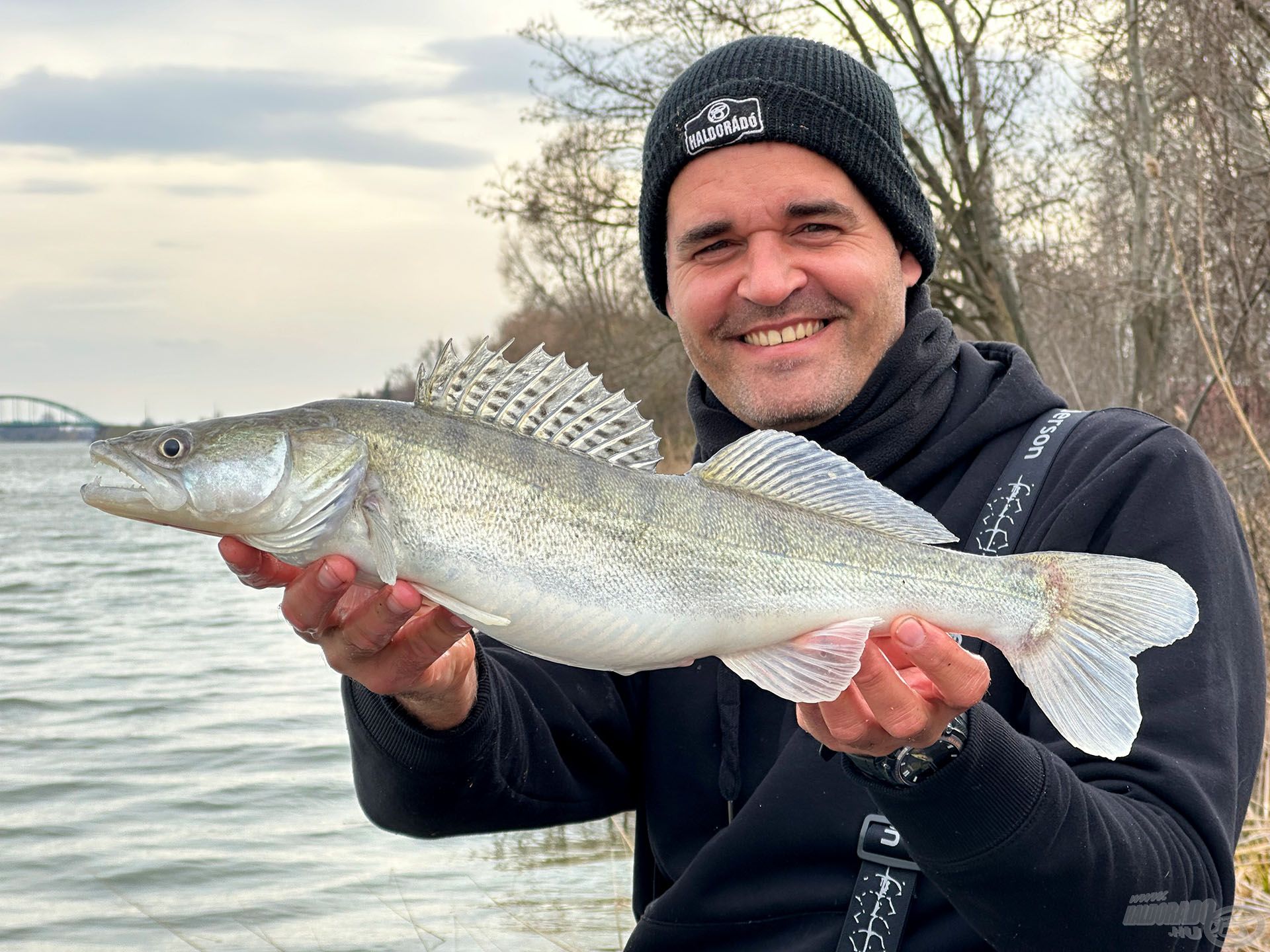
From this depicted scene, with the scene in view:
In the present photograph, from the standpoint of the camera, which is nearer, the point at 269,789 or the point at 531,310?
the point at 269,789

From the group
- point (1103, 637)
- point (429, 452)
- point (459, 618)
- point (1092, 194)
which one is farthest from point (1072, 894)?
point (1092, 194)

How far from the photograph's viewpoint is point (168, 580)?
2075 centimetres

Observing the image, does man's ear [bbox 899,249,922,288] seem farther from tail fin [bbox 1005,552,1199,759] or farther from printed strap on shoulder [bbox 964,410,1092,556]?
tail fin [bbox 1005,552,1199,759]

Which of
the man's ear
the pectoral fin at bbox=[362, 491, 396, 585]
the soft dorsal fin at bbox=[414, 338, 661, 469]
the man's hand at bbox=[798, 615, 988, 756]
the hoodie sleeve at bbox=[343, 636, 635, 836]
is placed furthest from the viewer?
the man's ear

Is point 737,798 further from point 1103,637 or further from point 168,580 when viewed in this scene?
point 168,580

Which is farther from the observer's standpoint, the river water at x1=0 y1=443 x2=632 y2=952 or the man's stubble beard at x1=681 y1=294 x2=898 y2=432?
the river water at x1=0 y1=443 x2=632 y2=952

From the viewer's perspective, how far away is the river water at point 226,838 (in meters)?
6.37

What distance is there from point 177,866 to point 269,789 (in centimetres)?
139

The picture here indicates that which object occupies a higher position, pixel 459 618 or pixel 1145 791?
pixel 459 618

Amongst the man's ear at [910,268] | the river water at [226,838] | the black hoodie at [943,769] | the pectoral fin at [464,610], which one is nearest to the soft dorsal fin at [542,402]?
the pectoral fin at [464,610]

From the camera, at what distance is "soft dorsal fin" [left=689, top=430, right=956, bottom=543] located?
280cm

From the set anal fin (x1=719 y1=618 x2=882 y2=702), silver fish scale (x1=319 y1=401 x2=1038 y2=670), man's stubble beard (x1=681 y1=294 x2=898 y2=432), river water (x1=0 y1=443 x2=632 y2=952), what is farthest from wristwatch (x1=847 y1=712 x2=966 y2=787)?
river water (x1=0 y1=443 x2=632 y2=952)

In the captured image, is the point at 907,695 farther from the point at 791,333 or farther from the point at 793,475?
the point at 791,333

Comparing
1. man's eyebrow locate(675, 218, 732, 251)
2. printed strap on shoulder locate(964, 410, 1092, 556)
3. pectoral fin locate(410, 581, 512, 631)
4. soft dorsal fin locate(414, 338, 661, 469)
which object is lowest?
pectoral fin locate(410, 581, 512, 631)
